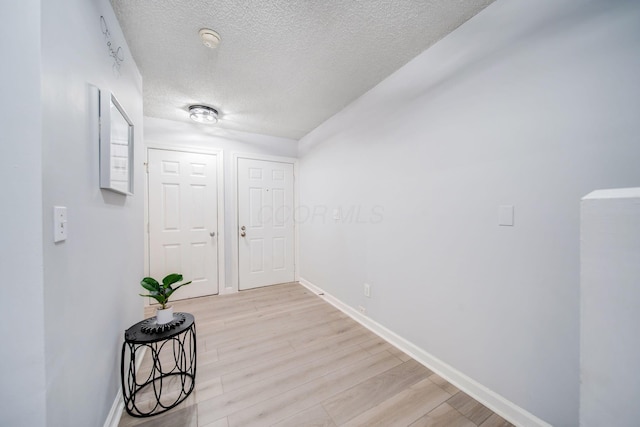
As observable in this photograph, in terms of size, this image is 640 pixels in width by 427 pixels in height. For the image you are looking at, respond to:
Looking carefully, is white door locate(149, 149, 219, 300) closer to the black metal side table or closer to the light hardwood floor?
the light hardwood floor

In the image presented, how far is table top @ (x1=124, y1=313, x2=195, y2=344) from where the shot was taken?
123 centimetres

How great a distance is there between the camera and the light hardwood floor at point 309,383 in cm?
125

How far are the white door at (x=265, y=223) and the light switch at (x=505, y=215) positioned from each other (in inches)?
111

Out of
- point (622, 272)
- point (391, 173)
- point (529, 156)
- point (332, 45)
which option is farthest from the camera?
point (391, 173)

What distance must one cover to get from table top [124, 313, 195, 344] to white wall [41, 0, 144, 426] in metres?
0.09

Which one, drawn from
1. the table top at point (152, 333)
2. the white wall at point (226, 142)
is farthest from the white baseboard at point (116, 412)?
the white wall at point (226, 142)

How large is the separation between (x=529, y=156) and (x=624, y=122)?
1.01 feet

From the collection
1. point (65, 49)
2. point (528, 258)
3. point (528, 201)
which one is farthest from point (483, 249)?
point (65, 49)

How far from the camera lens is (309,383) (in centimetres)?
151

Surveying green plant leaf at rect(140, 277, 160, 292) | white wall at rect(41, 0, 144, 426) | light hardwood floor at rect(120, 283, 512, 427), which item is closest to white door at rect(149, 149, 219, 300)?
light hardwood floor at rect(120, 283, 512, 427)

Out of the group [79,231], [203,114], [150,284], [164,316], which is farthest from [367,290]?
[203,114]

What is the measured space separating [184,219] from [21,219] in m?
2.46

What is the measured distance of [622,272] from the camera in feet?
1.81

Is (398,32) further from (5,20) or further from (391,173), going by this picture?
(5,20)
